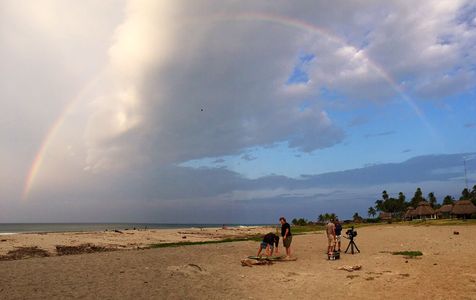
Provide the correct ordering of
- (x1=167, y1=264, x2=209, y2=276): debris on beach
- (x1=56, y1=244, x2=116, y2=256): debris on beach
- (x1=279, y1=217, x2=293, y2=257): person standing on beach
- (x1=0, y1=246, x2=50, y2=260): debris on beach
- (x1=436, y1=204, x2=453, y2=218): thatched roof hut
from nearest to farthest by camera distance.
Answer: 1. (x1=167, y1=264, x2=209, y2=276): debris on beach
2. (x1=279, y1=217, x2=293, y2=257): person standing on beach
3. (x1=0, y1=246, x2=50, y2=260): debris on beach
4. (x1=56, y1=244, x2=116, y2=256): debris on beach
5. (x1=436, y1=204, x2=453, y2=218): thatched roof hut

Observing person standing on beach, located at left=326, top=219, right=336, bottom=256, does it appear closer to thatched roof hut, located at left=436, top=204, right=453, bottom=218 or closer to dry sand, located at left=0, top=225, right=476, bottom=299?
dry sand, located at left=0, top=225, right=476, bottom=299

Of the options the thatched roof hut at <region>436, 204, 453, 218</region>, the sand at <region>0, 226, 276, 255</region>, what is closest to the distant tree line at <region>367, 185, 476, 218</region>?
the thatched roof hut at <region>436, 204, 453, 218</region>

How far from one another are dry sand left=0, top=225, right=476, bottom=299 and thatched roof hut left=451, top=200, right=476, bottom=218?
78.8 meters

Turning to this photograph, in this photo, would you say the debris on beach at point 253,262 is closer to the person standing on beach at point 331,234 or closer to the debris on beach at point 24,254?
the person standing on beach at point 331,234

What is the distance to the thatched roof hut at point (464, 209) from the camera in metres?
92.3

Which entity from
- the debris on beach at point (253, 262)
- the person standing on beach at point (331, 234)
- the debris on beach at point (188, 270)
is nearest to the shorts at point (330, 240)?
the person standing on beach at point (331, 234)

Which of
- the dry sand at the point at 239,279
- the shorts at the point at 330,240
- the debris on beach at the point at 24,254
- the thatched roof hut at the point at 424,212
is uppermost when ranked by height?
the thatched roof hut at the point at 424,212

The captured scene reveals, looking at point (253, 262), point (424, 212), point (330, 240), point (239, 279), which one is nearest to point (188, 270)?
point (239, 279)

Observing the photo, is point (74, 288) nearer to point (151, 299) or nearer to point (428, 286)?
point (151, 299)

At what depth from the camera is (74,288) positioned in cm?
1582

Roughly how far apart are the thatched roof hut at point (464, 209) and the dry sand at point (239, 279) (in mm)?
78759

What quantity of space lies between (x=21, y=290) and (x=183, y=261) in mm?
9587

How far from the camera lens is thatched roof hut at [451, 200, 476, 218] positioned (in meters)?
92.3

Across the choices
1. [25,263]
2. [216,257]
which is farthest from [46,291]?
[216,257]
